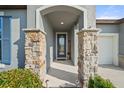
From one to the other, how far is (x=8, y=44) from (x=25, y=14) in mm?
1340

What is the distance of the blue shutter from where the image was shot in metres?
7.42

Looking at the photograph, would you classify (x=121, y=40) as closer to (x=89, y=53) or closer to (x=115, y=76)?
(x=115, y=76)

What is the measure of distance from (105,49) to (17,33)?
8541 millimetres

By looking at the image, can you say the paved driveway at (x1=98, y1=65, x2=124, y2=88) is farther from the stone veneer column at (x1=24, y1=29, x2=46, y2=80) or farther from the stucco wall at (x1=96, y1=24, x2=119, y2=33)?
the stucco wall at (x1=96, y1=24, x2=119, y2=33)

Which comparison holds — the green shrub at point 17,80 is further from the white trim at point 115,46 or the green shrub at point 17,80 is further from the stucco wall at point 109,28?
the white trim at point 115,46

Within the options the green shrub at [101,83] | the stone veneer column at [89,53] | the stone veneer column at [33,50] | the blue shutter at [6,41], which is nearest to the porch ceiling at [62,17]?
the stone veneer column at [89,53]

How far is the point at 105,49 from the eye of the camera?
14234mm

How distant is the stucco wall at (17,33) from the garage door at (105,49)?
809cm

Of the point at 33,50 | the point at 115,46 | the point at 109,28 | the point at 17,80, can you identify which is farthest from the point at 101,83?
the point at 115,46

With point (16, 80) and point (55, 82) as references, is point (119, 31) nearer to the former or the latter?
point (55, 82)

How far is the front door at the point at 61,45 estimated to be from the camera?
19058 millimetres

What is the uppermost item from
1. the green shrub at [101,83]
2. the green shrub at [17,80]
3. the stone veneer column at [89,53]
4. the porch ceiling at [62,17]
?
the porch ceiling at [62,17]

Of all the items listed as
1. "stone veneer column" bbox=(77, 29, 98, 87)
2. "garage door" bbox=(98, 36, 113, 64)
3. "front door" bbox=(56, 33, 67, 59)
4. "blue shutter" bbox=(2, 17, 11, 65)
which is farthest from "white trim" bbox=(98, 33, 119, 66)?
"blue shutter" bbox=(2, 17, 11, 65)
